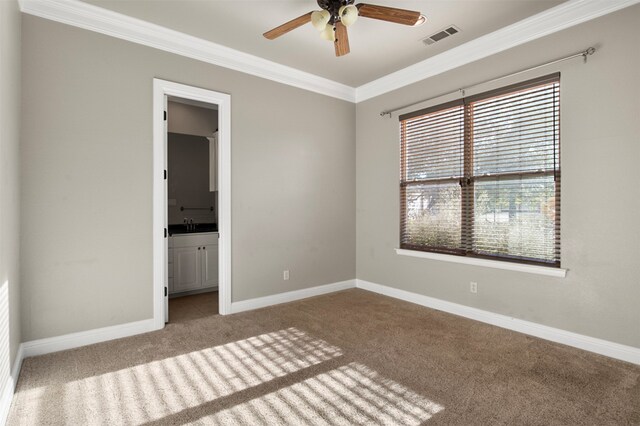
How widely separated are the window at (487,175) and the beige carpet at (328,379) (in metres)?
0.90

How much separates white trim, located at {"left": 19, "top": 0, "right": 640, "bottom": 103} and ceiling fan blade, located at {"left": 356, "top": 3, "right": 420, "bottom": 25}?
1433mm

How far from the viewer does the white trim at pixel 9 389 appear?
1.79 m

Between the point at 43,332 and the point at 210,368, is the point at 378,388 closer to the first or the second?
the point at 210,368

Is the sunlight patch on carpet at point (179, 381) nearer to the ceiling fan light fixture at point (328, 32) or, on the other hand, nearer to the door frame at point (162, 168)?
the door frame at point (162, 168)

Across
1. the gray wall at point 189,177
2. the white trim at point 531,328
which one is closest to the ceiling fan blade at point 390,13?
the white trim at point 531,328

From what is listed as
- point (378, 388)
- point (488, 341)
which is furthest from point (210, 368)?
point (488, 341)

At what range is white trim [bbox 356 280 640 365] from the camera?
258 cm

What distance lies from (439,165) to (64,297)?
12.6 ft

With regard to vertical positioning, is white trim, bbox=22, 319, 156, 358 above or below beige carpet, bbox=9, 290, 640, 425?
above

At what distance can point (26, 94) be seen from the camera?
8.55 feet

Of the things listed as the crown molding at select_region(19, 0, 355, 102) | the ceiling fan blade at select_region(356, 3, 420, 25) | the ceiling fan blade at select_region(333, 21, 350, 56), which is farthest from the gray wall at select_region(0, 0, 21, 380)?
the ceiling fan blade at select_region(356, 3, 420, 25)

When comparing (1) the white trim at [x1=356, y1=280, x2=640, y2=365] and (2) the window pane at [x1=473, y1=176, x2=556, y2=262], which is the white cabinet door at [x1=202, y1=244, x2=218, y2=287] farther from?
(2) the window pane at [x1=473, y1=176, x2=556, y2=262]

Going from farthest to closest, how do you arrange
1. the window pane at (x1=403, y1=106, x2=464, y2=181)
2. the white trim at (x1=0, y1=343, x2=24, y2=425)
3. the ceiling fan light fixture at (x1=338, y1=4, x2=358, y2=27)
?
the window pane at (x1=403, y1=106, x2=464, y2=181) < the ceiling fan light fixture at (x1=338, y1=4, x2=358, y2=27) < the white trim at (x1=0, y1=343, x2=24, y2=425)

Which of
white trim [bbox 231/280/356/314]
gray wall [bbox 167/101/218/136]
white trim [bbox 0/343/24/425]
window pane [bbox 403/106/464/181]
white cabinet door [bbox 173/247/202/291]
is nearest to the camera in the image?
white trim [bbox 0/343/24/425]
